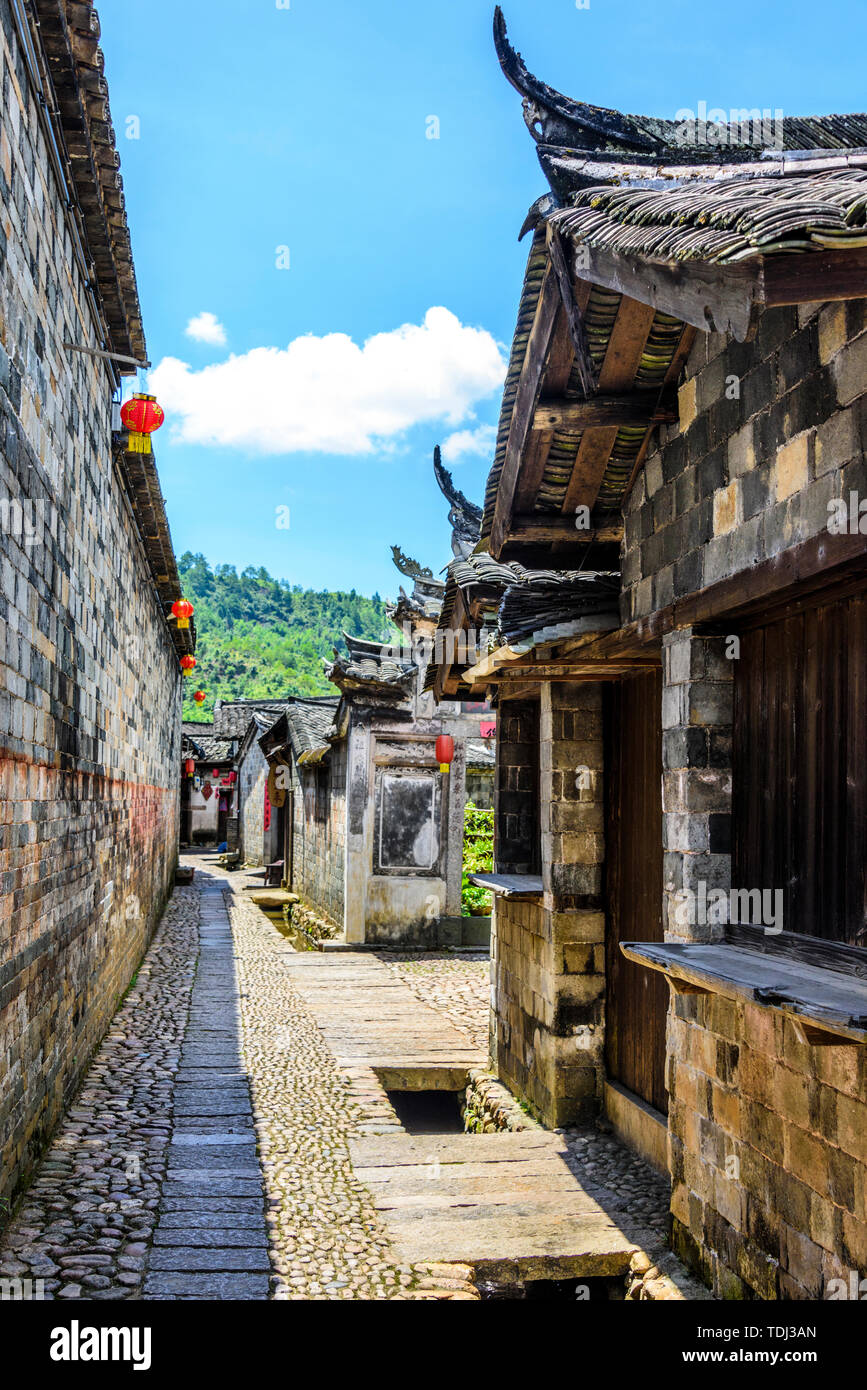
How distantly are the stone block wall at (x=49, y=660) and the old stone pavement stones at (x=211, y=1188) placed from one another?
77 cm

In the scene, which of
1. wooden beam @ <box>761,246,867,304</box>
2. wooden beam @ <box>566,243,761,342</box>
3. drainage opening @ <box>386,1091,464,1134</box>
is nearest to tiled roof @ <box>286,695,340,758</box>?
drainage opening @ <box>386,1091,464,1134</box>

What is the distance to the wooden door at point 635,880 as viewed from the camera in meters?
6.17

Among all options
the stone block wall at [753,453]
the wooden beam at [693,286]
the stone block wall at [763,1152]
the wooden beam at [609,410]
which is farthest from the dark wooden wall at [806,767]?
the wooden beam at [609,410]

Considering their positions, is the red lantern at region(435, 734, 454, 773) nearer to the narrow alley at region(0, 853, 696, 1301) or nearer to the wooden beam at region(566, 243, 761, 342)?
the narrow alley at region(0, 853, 696, 1301)

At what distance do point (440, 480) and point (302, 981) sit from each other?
6.15 meters

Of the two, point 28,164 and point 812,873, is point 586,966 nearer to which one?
point 812,873

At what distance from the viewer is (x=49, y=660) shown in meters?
5.77

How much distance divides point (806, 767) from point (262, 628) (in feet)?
285

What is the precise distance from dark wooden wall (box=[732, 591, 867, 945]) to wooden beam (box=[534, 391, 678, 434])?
1337mm

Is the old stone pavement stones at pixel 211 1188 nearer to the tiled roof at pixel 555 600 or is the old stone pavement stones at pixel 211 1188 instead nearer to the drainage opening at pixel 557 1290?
the drainage opening at pixel 557 1290

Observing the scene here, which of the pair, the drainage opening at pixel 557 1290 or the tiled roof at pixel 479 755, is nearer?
the drainage opening at pixel 557 1290

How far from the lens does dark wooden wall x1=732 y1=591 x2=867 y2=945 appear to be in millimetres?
3682

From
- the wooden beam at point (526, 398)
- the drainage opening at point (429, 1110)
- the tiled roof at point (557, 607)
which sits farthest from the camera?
the drainage opening at point (429, 1110)

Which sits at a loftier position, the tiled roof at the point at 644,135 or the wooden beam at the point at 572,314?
the tiled roof at the point at 644,135
